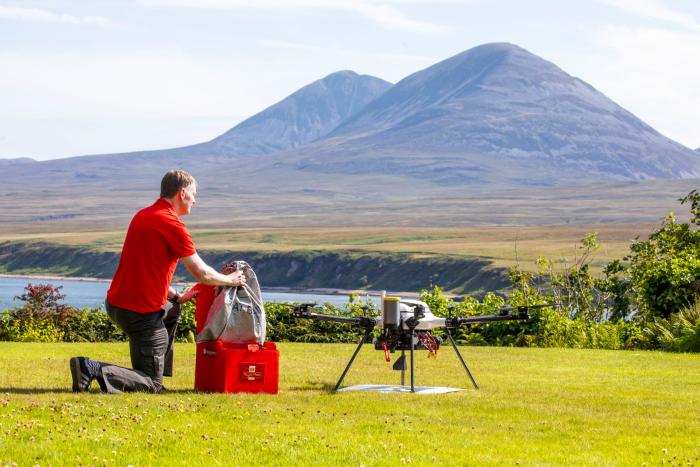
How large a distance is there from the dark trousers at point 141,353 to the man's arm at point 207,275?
1.92 ft

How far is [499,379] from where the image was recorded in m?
12.9

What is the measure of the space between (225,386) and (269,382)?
45 centimetres

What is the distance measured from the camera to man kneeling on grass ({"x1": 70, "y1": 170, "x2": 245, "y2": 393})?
10.1 metres

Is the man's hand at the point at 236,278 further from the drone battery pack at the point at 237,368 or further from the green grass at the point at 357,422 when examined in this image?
the green grass at the point at 357,422

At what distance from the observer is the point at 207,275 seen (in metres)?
9.97

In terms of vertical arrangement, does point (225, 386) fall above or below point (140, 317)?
below

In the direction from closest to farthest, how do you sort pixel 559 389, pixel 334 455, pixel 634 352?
pixel 334 455 < pixel 559 389 < pixel 634 352

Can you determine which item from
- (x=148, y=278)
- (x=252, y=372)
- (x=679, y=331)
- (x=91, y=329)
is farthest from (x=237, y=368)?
(x=679, y=331)

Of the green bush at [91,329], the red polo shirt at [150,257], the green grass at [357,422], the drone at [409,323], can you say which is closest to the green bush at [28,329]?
the green bush at [91,329]

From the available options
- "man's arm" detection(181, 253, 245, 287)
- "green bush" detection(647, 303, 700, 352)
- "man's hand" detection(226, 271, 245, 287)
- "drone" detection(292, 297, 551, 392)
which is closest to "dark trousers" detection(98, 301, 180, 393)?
"man's arm" detection(181, 253, 245, 287)

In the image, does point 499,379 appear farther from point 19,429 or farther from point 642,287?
point 642,287

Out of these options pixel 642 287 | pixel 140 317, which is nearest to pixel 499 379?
pixel 140 317

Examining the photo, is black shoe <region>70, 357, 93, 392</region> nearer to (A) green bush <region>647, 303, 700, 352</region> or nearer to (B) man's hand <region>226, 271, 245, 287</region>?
(B) man's hand <region>226, 271, 245, 287</region>

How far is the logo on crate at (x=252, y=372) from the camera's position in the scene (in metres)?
10.5
